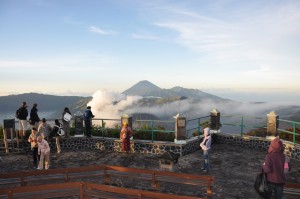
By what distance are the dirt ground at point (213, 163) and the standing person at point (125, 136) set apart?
0.42m

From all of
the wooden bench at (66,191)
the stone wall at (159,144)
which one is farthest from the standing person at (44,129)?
the wooden bench at (66,191)

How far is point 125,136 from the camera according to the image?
13508mm

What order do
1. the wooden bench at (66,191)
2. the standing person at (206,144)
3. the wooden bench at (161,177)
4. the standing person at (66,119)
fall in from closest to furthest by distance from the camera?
1. the wooden bench at (66,191)
2. the wooden bench at (161,177)
3. the standing person at (206,144)
4. the standing person at (66,119)

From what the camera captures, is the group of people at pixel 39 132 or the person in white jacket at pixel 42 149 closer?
the person in white jacket at pixel 42 149

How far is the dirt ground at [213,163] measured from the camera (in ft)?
32.3

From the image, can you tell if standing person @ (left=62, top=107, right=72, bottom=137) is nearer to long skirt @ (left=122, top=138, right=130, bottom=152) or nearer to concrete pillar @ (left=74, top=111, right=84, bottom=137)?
concrete pillar @ (left=74, top=111, right=84, bottom=137)

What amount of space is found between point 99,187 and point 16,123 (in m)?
8.67

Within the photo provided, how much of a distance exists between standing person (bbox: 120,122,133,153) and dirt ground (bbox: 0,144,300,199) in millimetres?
416

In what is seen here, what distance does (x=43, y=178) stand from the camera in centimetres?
942

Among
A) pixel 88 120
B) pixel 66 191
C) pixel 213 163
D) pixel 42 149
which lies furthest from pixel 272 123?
pixel 42 149

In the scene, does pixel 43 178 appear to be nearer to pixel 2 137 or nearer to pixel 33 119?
pixel 33 119

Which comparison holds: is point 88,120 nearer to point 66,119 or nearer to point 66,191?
point 66,119

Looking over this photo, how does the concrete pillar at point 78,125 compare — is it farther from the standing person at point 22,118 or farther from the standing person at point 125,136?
the standing person at point 125,136

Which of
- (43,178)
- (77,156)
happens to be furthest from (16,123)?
(43,178)
